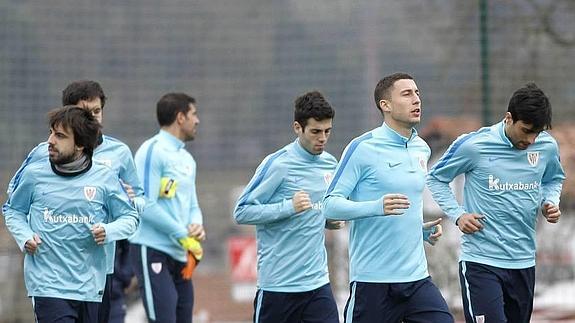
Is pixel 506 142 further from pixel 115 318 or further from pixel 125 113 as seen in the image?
pixel 125 113

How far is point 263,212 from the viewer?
8031 millimetres

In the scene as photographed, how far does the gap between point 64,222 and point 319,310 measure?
68.4 inches

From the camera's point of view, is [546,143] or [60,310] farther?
[546,143]

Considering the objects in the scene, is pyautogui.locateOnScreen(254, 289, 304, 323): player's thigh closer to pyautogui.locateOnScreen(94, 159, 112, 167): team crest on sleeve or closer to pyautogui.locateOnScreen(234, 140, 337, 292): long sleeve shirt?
pyautogui.locateOnScreen(234, 140, 337, 292): long sleeve shirt

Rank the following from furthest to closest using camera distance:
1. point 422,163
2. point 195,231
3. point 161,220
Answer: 1. point 195,231
2. point 161,220
3. point 422,163

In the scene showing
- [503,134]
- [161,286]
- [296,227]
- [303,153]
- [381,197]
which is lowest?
[161,286]

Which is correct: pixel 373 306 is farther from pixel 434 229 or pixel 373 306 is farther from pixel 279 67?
pixel 279 67

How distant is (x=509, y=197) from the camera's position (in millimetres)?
7816

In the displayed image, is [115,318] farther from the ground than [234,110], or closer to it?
closer to it

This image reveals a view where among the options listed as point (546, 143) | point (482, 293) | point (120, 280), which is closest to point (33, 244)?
point (120, 280)

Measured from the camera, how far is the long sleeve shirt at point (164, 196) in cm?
934

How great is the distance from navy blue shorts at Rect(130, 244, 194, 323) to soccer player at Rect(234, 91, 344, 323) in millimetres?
1240

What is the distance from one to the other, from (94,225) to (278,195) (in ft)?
4.50

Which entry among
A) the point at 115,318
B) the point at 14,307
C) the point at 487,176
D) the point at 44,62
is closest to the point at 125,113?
the point at 44,62
